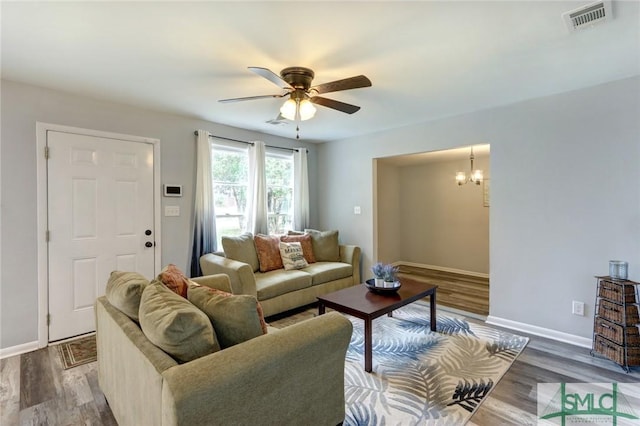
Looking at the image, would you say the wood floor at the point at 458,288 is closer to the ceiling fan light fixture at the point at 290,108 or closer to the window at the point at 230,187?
the ceiling fan light fixture at the point at 290,108

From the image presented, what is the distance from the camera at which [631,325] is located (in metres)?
2.37

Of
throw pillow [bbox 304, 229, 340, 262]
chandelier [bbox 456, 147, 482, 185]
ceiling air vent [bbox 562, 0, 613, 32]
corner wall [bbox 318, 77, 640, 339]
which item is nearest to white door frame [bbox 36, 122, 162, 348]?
throw pillow [bbox 304, 229, 340, 262]

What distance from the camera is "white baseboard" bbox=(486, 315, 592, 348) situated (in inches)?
112

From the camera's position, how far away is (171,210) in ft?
11.9

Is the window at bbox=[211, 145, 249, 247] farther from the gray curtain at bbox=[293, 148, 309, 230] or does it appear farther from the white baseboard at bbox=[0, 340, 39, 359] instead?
the white baseboard at bbox=[0, 340, 39, 359]

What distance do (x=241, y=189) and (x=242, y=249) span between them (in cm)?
100

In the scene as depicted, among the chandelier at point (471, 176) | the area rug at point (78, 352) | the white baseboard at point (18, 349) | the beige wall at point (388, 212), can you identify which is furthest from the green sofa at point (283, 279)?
the chandelier at point (471, 176)

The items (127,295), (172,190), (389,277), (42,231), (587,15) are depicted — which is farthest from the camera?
(172,190)

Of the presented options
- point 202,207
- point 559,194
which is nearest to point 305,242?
point 202,207

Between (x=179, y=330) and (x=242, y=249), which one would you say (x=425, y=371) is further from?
(x=242, y=249)

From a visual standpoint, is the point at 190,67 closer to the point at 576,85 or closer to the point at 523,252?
the point at 576,85

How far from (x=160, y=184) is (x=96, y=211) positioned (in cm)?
68

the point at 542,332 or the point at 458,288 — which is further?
the point at 458,288

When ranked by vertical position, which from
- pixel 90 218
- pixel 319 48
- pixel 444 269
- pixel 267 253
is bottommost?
pixel 444 269
